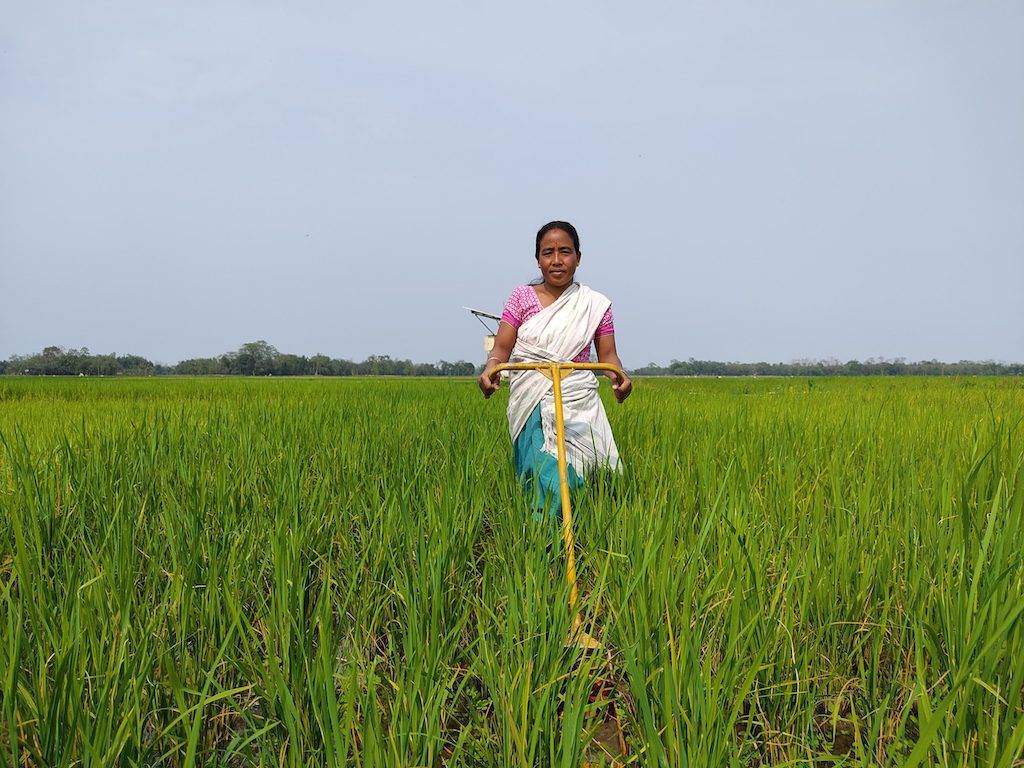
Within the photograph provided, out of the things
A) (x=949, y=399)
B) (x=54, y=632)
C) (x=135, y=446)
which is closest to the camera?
(x=54, y=632)

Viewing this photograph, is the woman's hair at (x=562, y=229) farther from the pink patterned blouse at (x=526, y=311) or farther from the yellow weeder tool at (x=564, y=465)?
the yellow weeder tool at (x=564, y=465)

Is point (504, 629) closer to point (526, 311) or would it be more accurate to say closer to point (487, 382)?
point (487, 382)

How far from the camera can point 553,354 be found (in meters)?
2.83

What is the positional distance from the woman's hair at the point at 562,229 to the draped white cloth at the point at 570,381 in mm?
198

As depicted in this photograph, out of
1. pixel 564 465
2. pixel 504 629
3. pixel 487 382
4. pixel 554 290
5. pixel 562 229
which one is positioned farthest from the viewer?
pixel 554 290

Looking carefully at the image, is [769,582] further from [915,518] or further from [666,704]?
[666,704]

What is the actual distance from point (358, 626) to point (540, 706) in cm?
63

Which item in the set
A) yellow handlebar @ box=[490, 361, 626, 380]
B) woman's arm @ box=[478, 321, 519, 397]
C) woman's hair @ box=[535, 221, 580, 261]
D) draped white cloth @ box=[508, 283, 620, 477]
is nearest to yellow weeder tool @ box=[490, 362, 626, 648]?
yellow handlebar @ box=[490, 361, 626, 380]

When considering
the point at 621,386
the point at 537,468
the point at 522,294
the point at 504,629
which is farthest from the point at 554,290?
the point at 504,629

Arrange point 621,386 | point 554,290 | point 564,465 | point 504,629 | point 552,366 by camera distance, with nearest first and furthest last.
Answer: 1. point 504,629
2. point 564,465
3. point 552,366
4. point 621,386
5. point 554,290

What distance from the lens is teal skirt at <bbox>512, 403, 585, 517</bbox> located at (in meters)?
2.69

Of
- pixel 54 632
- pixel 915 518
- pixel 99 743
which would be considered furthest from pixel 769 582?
pixel 54 632

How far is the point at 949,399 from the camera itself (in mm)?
8656

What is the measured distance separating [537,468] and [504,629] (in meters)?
1.19
